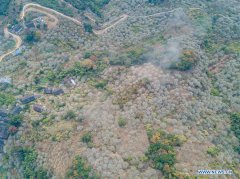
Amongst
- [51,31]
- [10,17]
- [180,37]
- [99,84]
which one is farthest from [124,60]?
[10,17]

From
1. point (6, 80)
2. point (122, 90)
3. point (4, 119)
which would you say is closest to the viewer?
point (4, 119)

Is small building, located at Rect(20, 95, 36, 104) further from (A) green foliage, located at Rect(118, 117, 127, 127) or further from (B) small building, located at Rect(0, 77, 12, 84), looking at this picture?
(A) green foliage, located at Rect(118, 117, 127, 127)

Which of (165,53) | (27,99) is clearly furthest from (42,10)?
(165,53)

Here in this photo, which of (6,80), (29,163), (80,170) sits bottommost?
(29,163)

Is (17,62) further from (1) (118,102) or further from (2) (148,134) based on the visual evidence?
(2) (148,134)

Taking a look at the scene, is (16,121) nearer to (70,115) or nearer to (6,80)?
(70,115)
